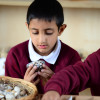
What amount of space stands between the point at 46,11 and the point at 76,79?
304 mm

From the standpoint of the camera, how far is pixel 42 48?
858mm

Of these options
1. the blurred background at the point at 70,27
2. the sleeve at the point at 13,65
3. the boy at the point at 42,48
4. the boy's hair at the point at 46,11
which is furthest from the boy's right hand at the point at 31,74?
the blurred background at the point at 70,27

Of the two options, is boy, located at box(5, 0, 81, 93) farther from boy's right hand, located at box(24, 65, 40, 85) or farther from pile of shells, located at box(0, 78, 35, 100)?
pile of shells, located at box(0, 78, 35, 100)

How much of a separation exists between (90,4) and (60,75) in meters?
0.79

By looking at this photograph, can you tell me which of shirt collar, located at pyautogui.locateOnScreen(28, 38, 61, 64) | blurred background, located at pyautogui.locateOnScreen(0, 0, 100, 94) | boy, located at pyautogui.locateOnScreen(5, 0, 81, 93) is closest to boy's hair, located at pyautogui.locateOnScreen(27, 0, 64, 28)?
boy, located at pyautogui.locateOnScreen(5, 0, 81, 93)

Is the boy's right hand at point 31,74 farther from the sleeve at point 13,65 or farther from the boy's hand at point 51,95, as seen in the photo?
the boy's hand at point 51,95

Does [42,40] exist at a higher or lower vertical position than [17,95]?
higher

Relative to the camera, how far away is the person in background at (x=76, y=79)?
0.62m

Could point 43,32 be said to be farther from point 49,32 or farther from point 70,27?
point 70,27

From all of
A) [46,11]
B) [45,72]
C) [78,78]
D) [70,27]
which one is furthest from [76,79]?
[70,27]

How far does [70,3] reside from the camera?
1.37 m

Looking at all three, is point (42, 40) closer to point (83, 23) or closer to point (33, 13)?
point (33, 13)

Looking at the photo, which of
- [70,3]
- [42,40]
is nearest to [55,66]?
[42,40]

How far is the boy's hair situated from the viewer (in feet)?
2.83
